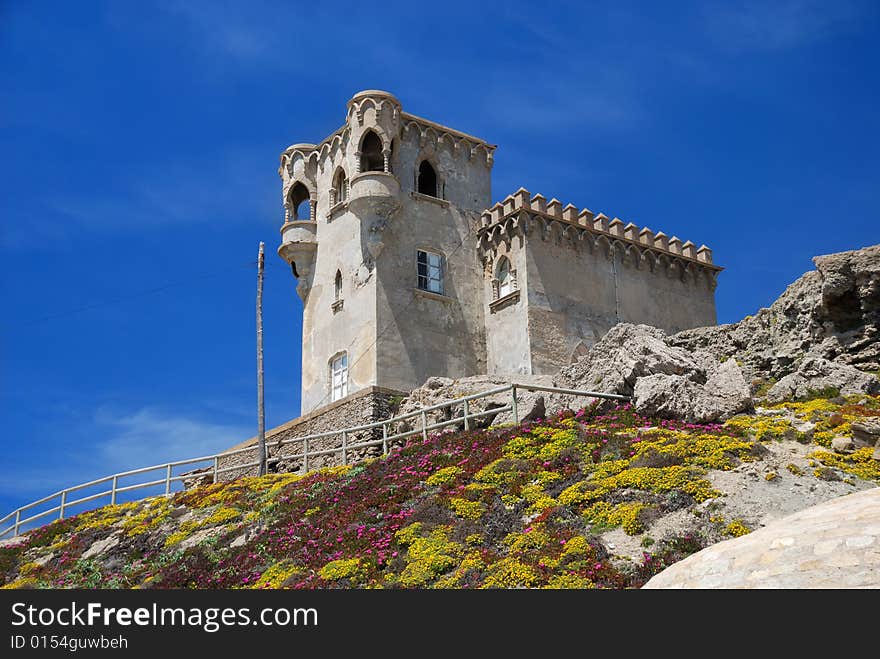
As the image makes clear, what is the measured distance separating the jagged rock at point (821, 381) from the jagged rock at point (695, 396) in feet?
5.46

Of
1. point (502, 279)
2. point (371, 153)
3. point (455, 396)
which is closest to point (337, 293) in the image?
point (371, 153)

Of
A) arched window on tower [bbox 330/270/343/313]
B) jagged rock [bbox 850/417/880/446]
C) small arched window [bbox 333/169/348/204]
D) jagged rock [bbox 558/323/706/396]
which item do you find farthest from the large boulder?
small arched window [bbox 333/169/348/204]

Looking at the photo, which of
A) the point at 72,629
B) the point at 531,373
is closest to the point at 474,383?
the point at 531,373

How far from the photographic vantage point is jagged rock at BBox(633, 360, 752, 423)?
25328 mm

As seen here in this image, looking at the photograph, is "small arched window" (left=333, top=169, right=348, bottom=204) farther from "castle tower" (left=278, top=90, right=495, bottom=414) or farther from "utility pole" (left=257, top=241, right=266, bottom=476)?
"utility pole" (left=257, top=241, right=266, bottom=476)

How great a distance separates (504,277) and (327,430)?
33.2ft

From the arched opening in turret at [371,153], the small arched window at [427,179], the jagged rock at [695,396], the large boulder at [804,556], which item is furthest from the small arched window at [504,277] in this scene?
the large boulder at [804,556]

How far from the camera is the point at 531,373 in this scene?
3941 cm

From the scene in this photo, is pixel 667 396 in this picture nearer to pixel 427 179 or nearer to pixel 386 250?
pixel 386 250

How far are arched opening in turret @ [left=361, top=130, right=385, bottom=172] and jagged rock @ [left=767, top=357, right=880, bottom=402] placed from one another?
66.0ft

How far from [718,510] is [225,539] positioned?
41.8 feet

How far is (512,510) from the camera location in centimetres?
2200

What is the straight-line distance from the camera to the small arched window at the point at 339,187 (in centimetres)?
4378

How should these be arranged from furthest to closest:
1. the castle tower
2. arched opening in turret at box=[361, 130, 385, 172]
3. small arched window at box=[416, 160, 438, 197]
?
small arched window at box=[416, 160, 438, 197]
arched opening in turret at box=[361, 130, 385, 172]
the castle tower
